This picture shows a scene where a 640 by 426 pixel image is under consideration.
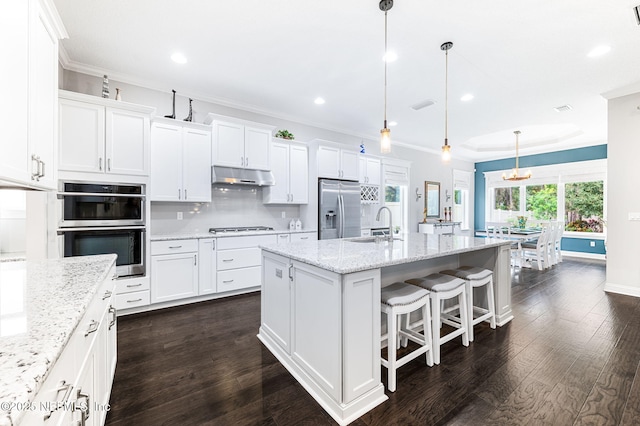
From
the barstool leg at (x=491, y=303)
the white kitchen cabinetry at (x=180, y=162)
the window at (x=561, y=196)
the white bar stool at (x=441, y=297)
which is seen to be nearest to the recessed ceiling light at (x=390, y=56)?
the white bar stool at (x=441, y=297)

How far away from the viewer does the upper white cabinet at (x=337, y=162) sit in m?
4.89

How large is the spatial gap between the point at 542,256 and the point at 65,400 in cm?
783

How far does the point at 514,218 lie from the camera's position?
8188 mm

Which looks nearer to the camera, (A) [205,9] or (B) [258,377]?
(B) [258,377]

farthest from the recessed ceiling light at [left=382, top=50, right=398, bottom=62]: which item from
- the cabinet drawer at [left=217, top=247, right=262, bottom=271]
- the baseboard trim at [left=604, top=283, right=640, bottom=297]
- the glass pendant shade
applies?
the baseboard trim at [left=604, top=283, right=640, bottom=297]

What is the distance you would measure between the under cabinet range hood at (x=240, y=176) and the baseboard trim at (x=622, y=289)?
522 cm

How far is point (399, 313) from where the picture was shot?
6.48 ft

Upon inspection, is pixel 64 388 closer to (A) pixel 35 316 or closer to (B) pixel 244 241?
(A) pixel 35 316

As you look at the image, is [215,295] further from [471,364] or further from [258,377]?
[471,364]

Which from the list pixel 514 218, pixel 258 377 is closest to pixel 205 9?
pixel 258 377

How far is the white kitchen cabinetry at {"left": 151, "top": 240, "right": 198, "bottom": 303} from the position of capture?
133 inches

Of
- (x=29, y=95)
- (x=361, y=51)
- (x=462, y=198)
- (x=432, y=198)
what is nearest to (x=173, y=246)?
(x=29, y=95)

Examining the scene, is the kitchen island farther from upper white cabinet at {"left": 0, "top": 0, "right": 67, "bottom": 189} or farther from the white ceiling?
the white ceiling

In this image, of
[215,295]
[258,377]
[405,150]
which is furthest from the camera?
[405,150]
